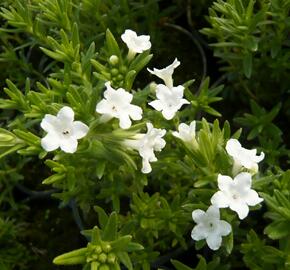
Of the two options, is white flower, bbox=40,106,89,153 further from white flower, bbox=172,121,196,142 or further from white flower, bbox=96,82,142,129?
white flower, bbox=172,121,196,142

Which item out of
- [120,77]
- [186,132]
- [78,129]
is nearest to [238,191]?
[186,132]

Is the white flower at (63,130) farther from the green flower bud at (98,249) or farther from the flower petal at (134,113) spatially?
the green flower bud at (98,249)

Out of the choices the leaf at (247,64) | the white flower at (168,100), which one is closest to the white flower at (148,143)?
the white flower at (168,100)

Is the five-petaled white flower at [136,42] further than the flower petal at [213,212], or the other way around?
the five-petaled white flower at [136,42]

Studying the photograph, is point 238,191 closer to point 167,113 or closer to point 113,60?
point 167,113

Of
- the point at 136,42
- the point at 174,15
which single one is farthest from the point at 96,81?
the point at 174,15
